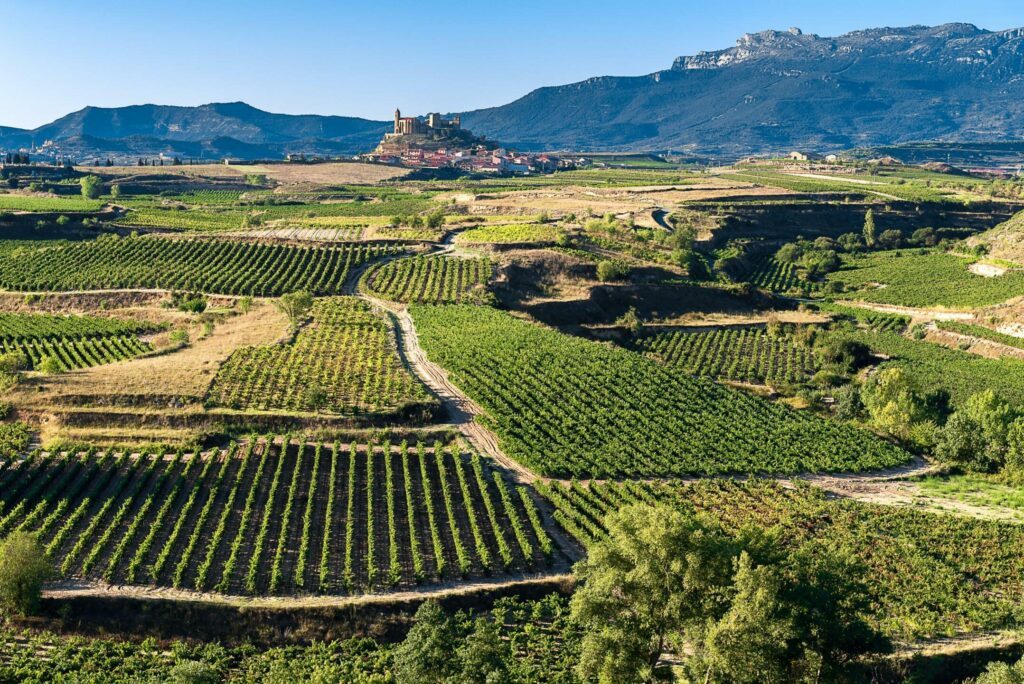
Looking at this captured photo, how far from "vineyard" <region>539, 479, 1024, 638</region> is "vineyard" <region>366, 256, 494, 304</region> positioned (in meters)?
46.6

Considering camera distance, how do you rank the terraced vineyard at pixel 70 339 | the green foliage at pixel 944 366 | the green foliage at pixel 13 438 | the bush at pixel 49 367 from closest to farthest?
the green foliage at pixel 13 438, the bush at pixel 49 367, the terraced vineyard at pixel 70 339, the green foliage at pixel 944 366

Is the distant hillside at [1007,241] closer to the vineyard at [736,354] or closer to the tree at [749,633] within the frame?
the vineyard at [736,354]

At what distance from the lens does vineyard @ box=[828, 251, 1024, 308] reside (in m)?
116

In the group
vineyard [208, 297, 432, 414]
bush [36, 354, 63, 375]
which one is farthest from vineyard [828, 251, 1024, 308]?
bush [36, 354, 63, 375]

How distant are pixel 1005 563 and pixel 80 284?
96.4 meters

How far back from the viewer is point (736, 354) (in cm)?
8969

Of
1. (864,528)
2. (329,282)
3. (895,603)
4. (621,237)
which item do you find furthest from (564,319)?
(895,603)

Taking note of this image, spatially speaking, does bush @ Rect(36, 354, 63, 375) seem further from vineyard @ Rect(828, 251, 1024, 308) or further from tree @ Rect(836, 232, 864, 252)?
tree @ Rect(836, 232, 864, 252)

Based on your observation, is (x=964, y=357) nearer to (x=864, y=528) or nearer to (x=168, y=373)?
(x=864, y=528)

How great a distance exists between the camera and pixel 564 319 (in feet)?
313

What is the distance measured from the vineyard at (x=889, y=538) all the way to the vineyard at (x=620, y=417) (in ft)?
11.5

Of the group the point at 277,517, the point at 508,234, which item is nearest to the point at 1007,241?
the point at 508,234

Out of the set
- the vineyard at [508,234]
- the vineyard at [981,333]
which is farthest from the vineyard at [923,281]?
the vineyard at [508,234]

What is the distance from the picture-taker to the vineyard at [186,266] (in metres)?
95.9
